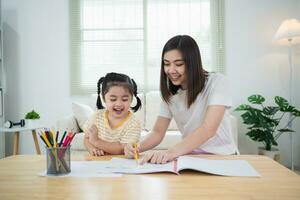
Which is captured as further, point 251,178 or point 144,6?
point 144,6

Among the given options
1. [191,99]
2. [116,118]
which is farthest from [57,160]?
[191,99]

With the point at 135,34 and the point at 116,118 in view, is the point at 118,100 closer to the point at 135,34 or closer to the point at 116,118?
the point at 116,118

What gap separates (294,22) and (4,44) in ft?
11.1

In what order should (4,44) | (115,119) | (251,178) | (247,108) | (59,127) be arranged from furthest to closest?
(4,44), (247,108), (59,127), (115,119), (251,178)

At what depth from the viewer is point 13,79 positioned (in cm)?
357

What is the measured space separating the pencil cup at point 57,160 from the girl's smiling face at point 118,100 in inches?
19.1

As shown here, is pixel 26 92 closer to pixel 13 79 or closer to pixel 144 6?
pixel 13 79

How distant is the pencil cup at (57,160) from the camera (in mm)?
752

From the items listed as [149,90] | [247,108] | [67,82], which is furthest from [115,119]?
[67,82]

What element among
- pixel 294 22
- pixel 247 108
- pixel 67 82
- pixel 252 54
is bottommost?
pixel 247 108

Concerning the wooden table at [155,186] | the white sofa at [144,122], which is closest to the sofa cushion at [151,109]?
the white sofa at [144,122]

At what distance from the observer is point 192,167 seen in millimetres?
753

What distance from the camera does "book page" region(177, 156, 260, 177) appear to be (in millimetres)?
743

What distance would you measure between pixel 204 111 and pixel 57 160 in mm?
712
